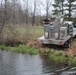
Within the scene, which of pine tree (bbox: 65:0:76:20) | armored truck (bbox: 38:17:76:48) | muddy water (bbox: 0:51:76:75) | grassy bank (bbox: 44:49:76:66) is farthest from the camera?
pine tree (bbox: 65:0:76:20)

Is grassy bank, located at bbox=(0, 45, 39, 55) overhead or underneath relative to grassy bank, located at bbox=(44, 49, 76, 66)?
underneath

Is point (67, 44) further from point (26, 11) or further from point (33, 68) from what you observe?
Result: point (26, 11)

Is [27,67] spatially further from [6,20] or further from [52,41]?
[6,20]

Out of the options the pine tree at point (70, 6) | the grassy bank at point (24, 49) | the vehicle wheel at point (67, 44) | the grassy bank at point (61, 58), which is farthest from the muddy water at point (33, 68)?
the pine tree at point (70, 6)

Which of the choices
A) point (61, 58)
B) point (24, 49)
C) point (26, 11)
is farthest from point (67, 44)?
point (26, 11)

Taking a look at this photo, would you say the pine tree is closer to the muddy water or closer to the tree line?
the tree line

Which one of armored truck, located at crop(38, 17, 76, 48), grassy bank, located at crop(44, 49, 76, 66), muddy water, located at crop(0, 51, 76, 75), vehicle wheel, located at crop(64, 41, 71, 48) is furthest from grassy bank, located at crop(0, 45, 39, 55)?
muddy water, located at crop(0, 51, 76, 75)

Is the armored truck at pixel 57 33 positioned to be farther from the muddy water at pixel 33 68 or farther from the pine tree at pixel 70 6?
the pine tree at pixel 70 6

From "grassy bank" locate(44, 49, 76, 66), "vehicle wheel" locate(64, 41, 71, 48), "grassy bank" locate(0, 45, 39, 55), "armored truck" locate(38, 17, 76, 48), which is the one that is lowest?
"grassy bank" locate(0, 45, 39, 55)

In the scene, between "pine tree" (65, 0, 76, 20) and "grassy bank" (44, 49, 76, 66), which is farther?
"pine tree" (65, 0, 76, 20)

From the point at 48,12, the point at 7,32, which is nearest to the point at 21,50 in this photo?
the point at 7,32

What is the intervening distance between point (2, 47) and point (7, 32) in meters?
2.85

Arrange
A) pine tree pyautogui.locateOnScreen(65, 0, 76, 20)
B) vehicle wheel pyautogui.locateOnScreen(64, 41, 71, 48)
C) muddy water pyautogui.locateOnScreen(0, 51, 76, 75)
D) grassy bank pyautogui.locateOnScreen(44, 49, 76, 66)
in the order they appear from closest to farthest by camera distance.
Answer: muddy water pyautogui.locateOnScreen(0, 51, 76, 75), grassy bank pyautogui.locateOnScreen(44, 49, 76, 66), vehicle wheel pyautogui.locateOnScreen(64, 41, 71, 48), pine tree pyautogui.locateOnScreen(65, 0, 76, 20)

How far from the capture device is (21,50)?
25.7 meters
